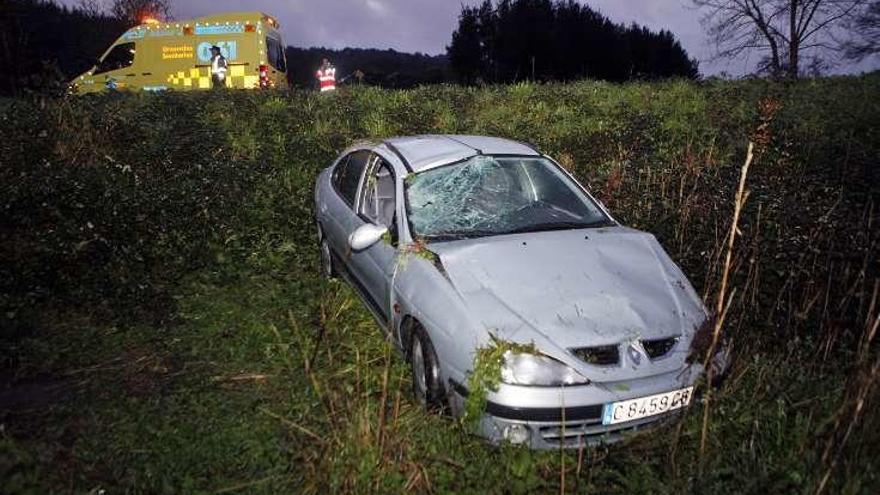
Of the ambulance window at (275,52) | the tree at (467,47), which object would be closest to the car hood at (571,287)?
the ambulance window at (275,52)

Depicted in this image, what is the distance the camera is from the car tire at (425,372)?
3.21m

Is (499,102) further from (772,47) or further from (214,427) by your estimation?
(772,47)

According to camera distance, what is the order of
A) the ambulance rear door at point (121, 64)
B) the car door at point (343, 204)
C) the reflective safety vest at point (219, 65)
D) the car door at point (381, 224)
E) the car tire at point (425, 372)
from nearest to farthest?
the car tire at point (425, 372) < the car door at point (381, 224) < the car door at point (343, 204) < the reflective safety vest at point (219, 65) < the ambulance rear door at point (121, 64)

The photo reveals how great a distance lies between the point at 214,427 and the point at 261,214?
13.2 feet

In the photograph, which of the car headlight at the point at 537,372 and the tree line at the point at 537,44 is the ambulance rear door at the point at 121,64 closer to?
the car headlight at the point at 537,372

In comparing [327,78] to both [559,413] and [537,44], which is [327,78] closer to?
[559,413]

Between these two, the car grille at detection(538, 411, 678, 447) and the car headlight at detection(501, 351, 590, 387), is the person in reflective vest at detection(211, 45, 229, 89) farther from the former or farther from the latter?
the car grille at detection(538, 411, 678, 447)

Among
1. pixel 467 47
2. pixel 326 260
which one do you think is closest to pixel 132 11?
pixel 467 47

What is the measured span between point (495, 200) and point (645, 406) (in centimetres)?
182

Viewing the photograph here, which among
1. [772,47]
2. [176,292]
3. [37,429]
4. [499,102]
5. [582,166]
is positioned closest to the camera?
[37,429]

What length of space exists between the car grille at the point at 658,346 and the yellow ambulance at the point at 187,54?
1446 centimetres

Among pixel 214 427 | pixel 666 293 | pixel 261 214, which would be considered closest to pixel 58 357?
pixel 214 427

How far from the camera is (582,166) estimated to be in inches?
336

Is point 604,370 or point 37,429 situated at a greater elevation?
point 604,370
